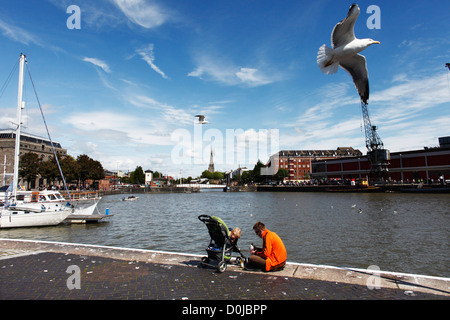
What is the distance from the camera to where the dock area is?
5.89m

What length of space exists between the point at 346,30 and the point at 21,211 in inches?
1154

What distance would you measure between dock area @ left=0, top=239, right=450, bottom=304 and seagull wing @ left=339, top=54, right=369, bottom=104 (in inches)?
218

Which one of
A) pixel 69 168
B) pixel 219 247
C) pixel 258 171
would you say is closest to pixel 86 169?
pixel 69 168

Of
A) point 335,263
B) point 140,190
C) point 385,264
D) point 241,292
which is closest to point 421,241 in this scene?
point 385,264

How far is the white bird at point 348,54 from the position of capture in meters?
7.80

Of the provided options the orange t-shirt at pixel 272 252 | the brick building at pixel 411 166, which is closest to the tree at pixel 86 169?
the orange t-shirt at pixel 272 252

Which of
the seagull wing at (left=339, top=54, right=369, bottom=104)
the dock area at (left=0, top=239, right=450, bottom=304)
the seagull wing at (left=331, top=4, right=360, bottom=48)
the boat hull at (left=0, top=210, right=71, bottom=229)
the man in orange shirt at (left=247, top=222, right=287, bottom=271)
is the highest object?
the seagull wing at (left=331, top=4, right=360, bottom=48)

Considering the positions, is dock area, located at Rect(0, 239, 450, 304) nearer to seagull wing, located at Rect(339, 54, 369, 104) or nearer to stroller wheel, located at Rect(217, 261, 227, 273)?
stroller wheel, located at Rect(217, 261, 227, 273)

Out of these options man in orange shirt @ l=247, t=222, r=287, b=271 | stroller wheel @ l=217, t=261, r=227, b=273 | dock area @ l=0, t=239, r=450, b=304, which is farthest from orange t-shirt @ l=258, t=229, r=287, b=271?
stroller wheel @ l=217, t=261, r=227, b=273

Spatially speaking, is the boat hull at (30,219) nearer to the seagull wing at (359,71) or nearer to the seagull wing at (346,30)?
the seagull wing at (359,71)

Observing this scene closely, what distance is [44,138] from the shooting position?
122938mm

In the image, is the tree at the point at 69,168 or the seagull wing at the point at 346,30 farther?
the tree at the point at 69,168

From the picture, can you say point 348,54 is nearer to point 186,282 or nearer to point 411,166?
point 186,282

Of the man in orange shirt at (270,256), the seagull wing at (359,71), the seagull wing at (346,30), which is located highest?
the seagull wing at (346,30)
